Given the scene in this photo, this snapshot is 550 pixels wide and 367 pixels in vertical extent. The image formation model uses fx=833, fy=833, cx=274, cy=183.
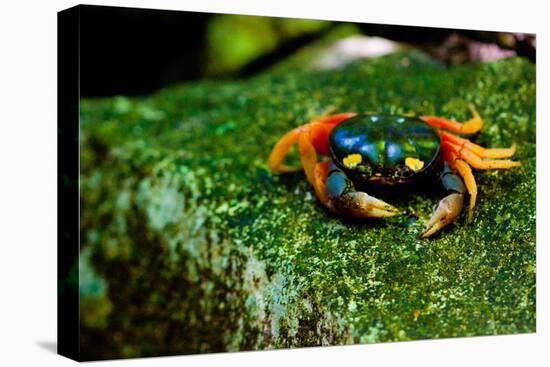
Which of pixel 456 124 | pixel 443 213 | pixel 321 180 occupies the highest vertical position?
pixel 456 124

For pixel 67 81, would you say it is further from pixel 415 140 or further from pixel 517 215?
pixel 517 215

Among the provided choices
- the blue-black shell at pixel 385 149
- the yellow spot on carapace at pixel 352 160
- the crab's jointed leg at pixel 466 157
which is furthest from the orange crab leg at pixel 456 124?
the yellow spot on carapace at pixel 352 160

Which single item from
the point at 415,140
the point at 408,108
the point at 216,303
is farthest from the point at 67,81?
the point at 408,108

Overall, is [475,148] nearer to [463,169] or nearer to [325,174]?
[463,169]

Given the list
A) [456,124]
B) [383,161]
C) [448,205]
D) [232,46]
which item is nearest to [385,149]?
[383,161]

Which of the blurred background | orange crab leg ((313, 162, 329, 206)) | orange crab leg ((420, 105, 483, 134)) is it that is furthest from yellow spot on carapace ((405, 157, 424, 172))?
the blurred background

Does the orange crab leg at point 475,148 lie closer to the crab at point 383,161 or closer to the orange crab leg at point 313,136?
the crab at point 383,161
